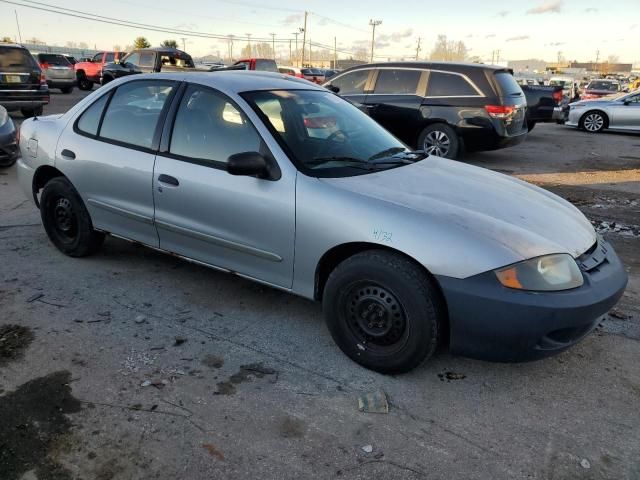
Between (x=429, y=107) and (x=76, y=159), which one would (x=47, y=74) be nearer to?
(x=429, y=107)

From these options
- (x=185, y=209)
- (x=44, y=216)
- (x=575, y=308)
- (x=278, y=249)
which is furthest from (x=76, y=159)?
(x=575, y=308)

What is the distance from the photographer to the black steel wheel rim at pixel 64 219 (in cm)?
433

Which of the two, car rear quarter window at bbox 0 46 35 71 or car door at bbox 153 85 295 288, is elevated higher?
car rear quarter window at bbox 0 46 35 71

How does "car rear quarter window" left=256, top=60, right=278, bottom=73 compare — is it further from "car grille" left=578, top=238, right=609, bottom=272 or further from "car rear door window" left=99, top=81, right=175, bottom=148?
"car grille" left=578, top=238, right=609, bottom=272

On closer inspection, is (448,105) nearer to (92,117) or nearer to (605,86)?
(92,117)

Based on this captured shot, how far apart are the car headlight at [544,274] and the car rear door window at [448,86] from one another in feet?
22.4

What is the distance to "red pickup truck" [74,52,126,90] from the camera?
26.1 meters

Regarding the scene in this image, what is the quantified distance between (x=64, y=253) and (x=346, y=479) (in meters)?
3.42

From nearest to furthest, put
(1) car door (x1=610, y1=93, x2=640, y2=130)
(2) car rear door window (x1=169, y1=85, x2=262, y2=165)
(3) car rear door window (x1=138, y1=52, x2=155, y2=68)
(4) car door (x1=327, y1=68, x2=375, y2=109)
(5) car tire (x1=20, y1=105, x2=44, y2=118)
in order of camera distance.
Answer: (2) car rear door window (x1=169, y1=85, x2=262, y2=165), (4) car door (x1=327, y1=68, x2=375, y2=109), (5) car tire (x1=20, y1=105, x2=44, y2=118), (1) car door (x1=610, y1=93, x2=640, y2=130), (3) car rear door window (x1=138, y1=52, x2=155, y2=68)

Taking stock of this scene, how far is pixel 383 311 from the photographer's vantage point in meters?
2.80

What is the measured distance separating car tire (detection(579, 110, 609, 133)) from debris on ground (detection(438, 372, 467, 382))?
14928mm

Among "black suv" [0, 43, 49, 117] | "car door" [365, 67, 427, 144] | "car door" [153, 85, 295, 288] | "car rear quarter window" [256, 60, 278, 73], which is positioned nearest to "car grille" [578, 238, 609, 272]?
"car door" [153, 85, 295, 288]

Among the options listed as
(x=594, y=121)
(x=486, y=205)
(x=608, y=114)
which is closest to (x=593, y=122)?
(x=594, y=121)

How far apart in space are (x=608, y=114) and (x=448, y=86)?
28.2ft
